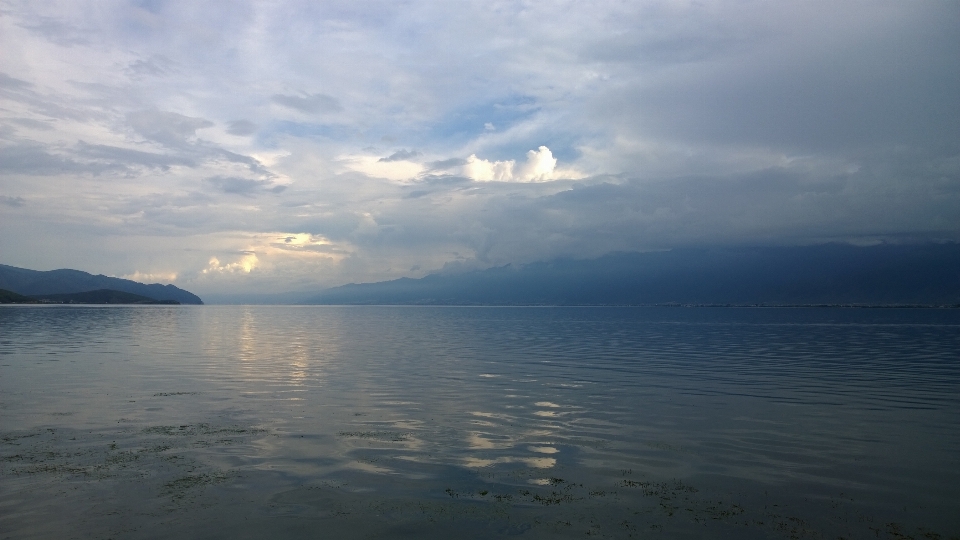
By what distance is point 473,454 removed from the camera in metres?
23.3

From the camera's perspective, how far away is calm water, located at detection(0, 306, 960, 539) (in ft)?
53.7

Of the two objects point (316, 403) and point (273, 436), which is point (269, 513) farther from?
point (316, 403)

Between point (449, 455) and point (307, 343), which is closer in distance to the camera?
point (449, 455)

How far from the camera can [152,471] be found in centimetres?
2033

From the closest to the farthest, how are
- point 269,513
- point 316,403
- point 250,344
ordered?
1. point 269,513
2. point 316,403
3. point 250,344

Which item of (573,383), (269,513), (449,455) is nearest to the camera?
(269,513)

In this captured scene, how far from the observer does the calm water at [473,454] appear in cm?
1638

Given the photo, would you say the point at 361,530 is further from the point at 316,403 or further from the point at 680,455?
the point at 316,403

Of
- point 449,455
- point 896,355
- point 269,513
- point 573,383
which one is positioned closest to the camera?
point 269,513

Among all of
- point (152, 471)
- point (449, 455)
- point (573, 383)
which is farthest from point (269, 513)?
point (573, 383)

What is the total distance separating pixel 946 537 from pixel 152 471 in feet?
82.0

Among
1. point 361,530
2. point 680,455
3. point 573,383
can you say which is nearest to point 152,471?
point 361,530

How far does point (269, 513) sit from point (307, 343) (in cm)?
6786

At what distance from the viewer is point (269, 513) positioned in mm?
16719
